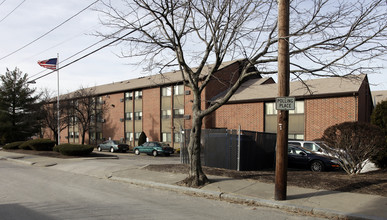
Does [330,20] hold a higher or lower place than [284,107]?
higher

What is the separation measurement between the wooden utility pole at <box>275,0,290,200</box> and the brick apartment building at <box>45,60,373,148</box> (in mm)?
6058

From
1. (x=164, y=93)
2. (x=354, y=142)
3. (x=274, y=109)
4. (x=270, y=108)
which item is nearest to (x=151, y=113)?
(x=164, y=93)

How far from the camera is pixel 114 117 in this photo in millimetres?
42812

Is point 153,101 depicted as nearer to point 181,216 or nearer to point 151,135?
point 151,135

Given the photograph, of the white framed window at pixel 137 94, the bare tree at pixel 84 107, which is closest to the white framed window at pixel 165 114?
the white framed window at pixel 137 94

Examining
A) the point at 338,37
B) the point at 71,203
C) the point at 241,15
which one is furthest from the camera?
the point at 241,15

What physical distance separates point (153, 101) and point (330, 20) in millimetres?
29970

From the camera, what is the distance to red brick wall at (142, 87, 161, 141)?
36.5m

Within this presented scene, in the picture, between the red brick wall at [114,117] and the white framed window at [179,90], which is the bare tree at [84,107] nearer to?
the red brick wall at [114,117]

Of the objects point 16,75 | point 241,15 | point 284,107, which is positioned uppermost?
point 16,75

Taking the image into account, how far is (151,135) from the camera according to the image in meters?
37.2

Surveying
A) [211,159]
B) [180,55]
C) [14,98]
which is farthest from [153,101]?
[180,55]

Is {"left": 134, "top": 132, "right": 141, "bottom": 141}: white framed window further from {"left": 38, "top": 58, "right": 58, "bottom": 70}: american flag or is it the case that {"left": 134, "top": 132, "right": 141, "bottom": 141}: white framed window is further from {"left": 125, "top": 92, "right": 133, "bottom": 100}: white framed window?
{"left": 38, "top": 58, "right": 58, "bottom": 70}: american flag

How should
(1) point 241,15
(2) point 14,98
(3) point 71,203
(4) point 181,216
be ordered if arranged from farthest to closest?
(2) point 14,98
(1) point 241,15
(3) point 71,203
(4) point 181,216
